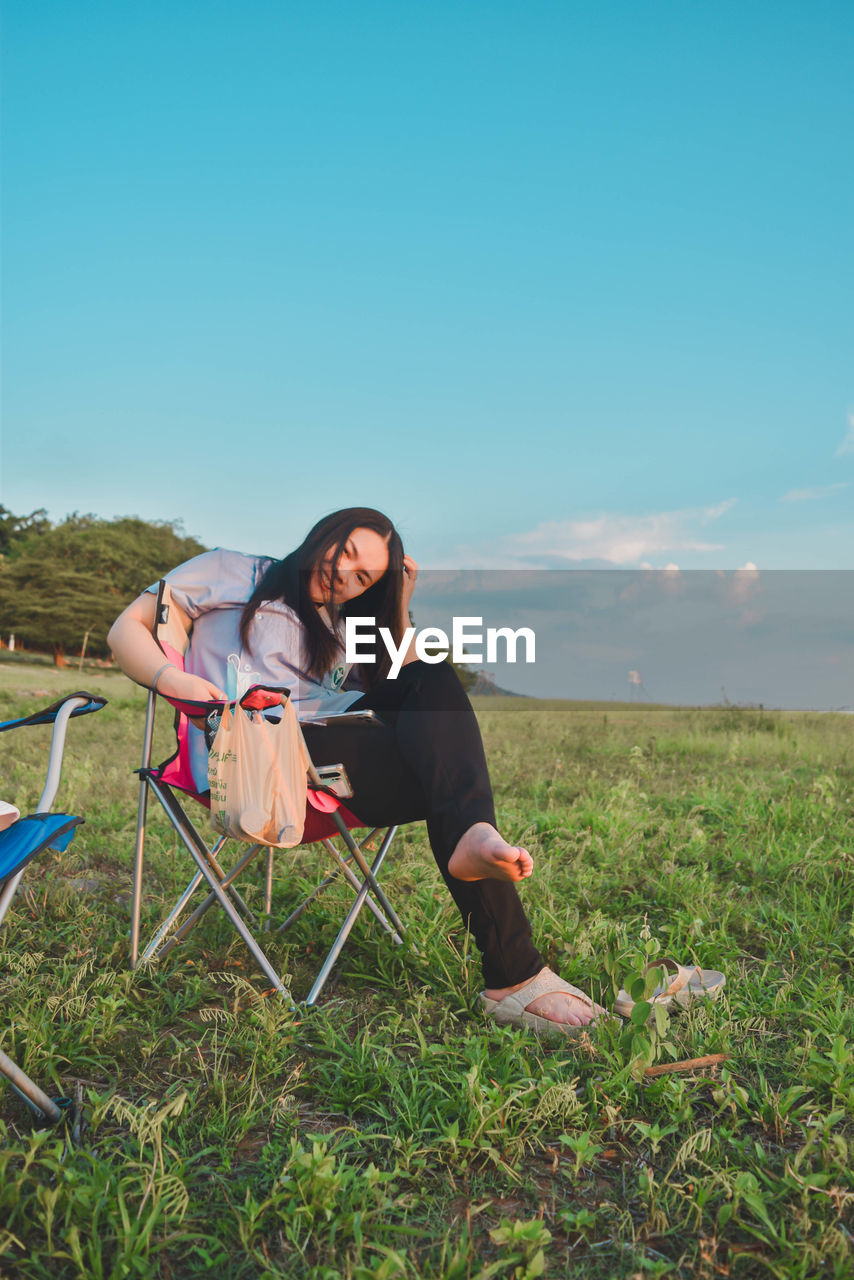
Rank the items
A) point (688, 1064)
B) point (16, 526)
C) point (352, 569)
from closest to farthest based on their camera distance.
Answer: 1. point (688, 1064)
2. point (352, 569)
3. point (16, 526)

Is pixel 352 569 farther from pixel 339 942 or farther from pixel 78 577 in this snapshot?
pixel 78 577

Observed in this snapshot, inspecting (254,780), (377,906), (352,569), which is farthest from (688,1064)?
(352,569)

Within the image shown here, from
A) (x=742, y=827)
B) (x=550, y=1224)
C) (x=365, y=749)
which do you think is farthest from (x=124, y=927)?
(x=742, y=827)

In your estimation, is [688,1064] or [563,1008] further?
[563,1008]

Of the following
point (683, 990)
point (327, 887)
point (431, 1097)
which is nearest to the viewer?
point (431, 1097)

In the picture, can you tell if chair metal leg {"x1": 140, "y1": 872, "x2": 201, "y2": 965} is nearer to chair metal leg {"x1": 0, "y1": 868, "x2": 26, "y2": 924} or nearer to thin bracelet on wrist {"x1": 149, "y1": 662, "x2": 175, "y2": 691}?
thin bracelet on wrist {"x1": 149, "y1": 662, "x2": 175, "y2": 691}

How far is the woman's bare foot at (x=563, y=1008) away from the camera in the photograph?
1.81 meters

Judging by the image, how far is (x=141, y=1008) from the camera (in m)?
1.94

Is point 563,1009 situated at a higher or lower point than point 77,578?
lower

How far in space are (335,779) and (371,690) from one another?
17.0 inches

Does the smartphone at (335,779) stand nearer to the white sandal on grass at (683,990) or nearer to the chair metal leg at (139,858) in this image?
the chair metal leg at (139,858)

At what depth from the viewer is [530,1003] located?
6.03 feet

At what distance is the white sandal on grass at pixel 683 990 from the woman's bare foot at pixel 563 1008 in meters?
0.05

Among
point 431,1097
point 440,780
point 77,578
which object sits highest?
point 77,578
